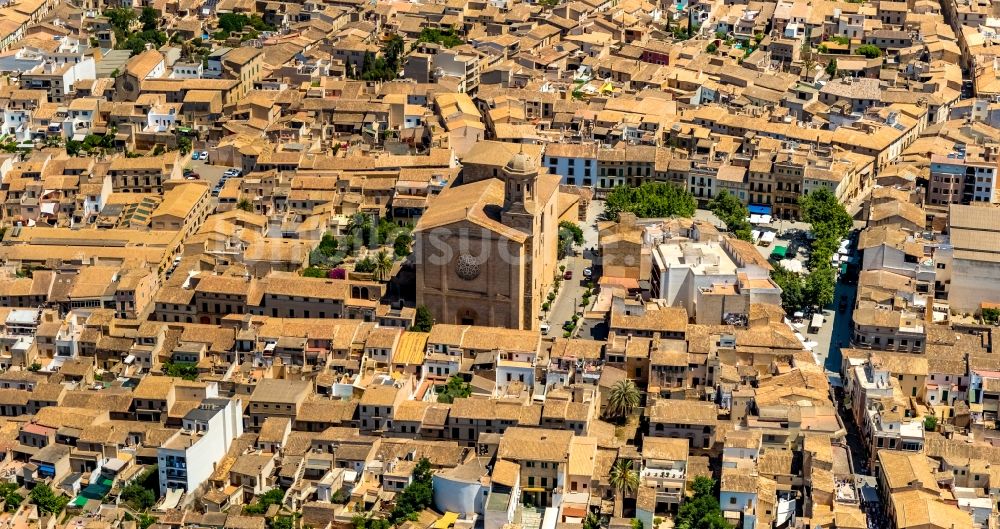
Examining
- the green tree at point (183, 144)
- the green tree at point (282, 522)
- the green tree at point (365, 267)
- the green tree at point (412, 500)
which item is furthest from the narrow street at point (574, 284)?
the green tree at point (183, 144)

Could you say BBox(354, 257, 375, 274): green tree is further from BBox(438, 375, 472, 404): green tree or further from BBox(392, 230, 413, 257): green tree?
BBox(438, 375, 472, 404): green tree

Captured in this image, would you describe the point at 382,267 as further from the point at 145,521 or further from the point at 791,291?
the point at 145,521

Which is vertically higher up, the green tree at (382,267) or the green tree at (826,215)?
the green tree at (826,215)

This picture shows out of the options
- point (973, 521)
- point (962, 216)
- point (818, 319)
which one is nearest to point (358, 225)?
Answer: point (818, 319)

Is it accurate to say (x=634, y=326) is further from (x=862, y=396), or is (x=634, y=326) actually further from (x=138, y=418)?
(x=138, y=418)

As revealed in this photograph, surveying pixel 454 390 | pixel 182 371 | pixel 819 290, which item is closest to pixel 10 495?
pixel 182 371

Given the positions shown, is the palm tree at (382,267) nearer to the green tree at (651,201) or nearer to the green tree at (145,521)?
the green tree at (651,201)
